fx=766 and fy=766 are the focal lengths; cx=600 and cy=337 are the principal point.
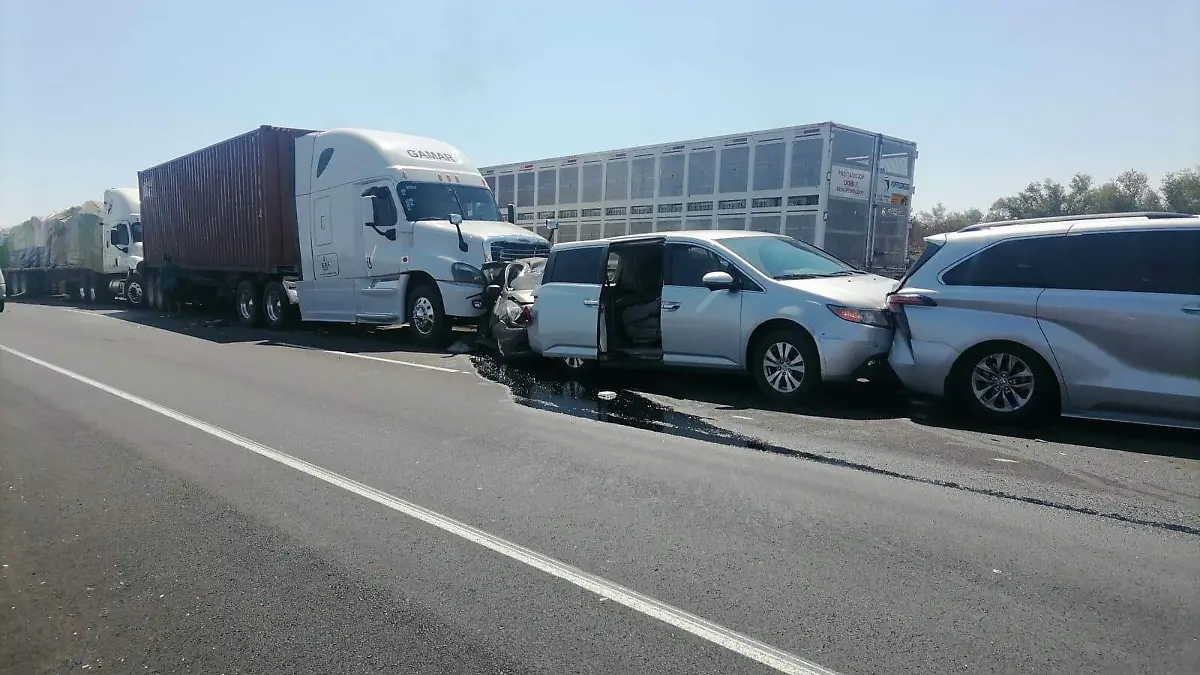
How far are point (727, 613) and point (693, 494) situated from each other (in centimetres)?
163

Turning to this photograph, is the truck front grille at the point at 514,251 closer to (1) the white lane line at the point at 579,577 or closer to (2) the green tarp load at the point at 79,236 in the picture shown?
(1) the white lane line at the point at 579,577

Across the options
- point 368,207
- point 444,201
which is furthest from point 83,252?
point 444,201

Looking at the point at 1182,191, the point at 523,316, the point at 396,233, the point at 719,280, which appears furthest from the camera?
the point at 1182,191

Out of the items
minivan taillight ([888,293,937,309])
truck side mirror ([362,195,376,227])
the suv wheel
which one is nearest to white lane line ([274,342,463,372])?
truck side mirror ([362,195,376,227])

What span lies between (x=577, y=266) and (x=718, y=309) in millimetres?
2167

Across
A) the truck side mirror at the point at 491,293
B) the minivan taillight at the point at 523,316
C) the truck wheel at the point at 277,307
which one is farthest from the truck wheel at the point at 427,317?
the truck wheel at the point at 277,307

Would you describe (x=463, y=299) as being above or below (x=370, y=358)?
above

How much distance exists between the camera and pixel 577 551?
399cm

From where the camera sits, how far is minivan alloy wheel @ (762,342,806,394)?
7.42m

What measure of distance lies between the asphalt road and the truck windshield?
6.45 metres

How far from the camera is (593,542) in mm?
4113

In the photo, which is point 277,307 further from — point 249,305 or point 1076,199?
point 1076,199

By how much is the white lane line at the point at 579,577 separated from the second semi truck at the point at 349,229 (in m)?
6.78

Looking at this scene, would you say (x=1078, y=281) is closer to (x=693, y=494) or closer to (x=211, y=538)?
Result: (x=693, y=494)
